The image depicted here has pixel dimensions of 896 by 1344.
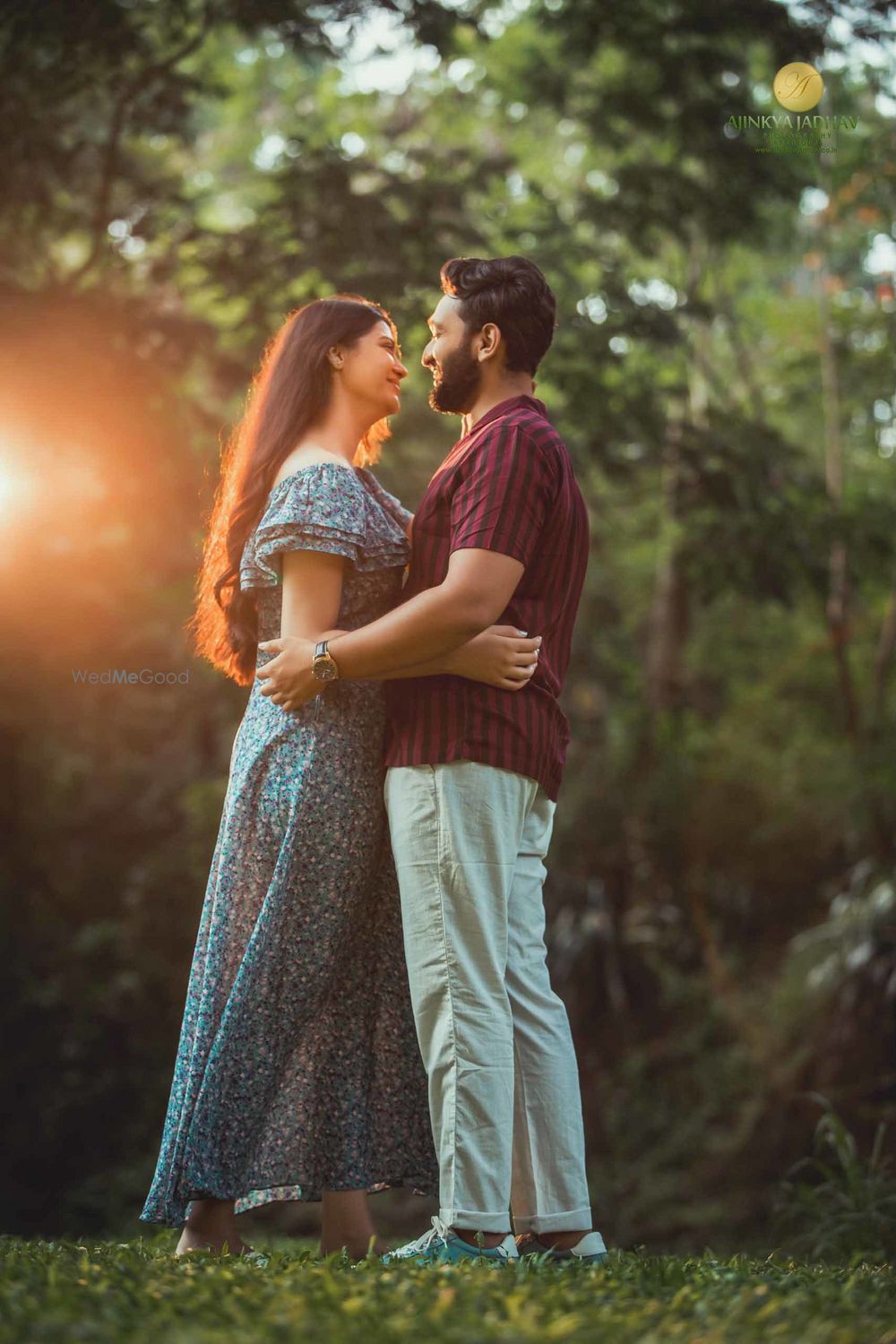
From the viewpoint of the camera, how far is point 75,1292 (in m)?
1.98

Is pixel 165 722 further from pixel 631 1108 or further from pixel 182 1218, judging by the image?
pixel 182 1218

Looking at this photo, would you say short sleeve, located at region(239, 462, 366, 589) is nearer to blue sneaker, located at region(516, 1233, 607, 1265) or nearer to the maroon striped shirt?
the maroon striped shirt

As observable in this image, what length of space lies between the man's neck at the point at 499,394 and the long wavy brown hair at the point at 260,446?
350mm

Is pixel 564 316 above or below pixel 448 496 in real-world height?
above

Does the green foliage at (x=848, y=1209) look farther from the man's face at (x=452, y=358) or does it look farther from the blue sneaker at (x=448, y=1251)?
the man's face at (x=452, y=358)

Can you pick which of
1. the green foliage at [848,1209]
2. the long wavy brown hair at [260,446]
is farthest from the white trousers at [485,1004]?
the green foliage at [848,1209]

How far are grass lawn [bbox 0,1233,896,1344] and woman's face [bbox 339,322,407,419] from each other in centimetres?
182

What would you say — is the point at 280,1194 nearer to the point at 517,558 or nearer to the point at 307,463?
the point at 517,558

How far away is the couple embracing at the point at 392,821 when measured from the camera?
8.91ft

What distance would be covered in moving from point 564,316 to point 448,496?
13.5ft

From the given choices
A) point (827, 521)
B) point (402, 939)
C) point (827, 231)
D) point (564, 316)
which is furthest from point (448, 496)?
point (827, 231)

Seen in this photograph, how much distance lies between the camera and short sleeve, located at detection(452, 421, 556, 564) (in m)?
2.72

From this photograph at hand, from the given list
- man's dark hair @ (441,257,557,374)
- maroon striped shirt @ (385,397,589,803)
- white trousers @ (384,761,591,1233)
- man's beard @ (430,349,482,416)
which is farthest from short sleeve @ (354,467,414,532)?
white trousers @ (384,761,591,1233)

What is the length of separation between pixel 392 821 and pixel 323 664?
355mm
